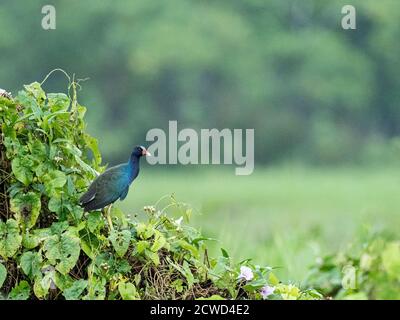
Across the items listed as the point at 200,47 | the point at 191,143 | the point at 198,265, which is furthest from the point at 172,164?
the point at 198,265

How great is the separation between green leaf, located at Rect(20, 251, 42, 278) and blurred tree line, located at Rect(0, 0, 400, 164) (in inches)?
770

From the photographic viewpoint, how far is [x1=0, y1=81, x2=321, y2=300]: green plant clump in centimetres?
274

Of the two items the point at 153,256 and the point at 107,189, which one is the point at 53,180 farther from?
the point at 153,256

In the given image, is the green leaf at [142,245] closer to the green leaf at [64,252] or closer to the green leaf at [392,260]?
the green leaf at [64,252]

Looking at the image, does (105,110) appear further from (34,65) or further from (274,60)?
(274,60)

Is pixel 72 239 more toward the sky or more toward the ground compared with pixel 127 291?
more toward the sky

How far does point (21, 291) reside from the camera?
9.04ft

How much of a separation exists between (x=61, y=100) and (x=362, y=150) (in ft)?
69.2

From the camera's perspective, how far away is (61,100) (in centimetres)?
295

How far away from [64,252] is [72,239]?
4 centimetres

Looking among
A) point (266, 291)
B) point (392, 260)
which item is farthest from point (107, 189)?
point (392, 260)

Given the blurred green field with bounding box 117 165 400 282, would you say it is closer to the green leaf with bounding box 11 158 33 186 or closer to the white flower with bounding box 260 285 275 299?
the white flower with bounding box 260 285 275 299

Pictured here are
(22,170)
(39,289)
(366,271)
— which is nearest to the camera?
(39,289)
